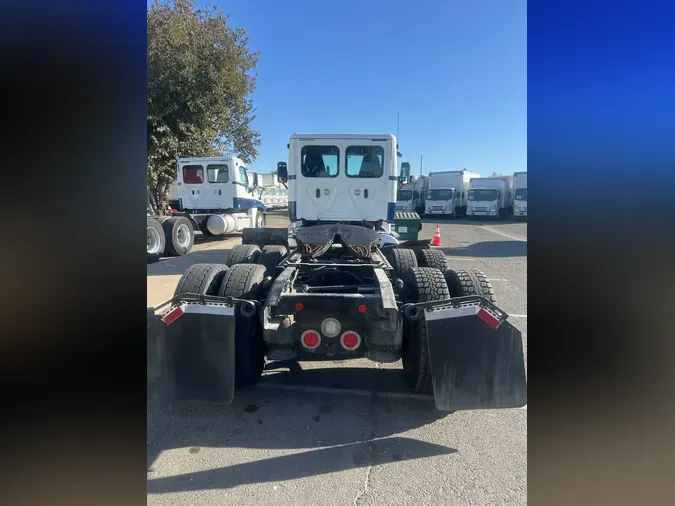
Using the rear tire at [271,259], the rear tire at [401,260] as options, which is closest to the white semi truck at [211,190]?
the rear tire at [271,259]

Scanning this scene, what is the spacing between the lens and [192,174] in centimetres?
1468

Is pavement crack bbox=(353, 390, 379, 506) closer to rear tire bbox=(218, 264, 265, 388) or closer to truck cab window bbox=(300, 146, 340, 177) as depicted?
rear tire bbox=(218, 264, 265, 388)

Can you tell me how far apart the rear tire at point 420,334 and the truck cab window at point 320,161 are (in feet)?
10.1

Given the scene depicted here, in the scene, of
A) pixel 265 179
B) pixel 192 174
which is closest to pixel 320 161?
pixel 192 174

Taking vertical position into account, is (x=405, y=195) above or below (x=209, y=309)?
above

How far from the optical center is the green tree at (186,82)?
15.5 meters

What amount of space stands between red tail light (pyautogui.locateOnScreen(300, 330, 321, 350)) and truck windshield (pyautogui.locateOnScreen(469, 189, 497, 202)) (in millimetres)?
27031

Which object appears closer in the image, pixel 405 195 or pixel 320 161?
pixel 320 161

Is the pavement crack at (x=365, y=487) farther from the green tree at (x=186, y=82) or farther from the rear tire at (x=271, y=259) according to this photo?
the green tree at (x=186, y=82)

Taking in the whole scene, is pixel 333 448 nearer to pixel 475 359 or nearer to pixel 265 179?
pixel 475 359

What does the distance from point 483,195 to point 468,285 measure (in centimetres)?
2629

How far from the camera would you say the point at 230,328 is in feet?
10.0
